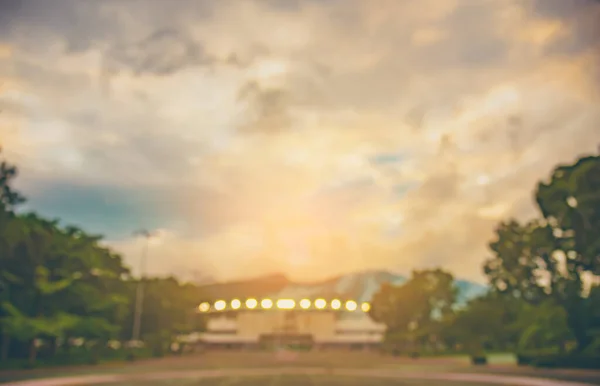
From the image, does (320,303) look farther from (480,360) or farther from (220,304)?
Answer: (480,360)

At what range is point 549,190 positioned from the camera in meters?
49.7

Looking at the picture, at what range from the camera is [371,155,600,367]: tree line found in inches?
1801

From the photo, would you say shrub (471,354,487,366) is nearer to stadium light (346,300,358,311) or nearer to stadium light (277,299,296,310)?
stadium light (346,300,358,311)

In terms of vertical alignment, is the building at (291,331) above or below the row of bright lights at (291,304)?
below

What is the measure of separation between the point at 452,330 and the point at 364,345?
6895cm

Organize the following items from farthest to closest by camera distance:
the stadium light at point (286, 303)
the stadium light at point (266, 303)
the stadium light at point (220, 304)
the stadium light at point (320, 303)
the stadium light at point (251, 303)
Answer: the stadium light at point (220, 304)
the stadium light at point (251, 303)
the stadium light at point (266, 303)
the stadium light at point (286, 303)
the stadium light at point (320, 303)

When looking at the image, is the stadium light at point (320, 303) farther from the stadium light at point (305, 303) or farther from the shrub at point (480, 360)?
the shrub at point (480, 360)

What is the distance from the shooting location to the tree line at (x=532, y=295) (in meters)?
45.8

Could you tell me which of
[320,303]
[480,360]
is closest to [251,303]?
[320,303]

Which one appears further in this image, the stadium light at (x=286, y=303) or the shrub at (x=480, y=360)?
the stadium light at (x=286, y=303)

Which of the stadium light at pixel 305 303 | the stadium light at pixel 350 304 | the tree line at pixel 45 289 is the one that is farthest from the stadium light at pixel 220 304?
the tree line at pixel 45 289

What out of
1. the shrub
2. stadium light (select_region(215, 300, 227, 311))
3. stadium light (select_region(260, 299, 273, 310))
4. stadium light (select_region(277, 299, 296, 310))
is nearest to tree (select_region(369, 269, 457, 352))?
stadium light (select_region(277, 299, 296, 310))

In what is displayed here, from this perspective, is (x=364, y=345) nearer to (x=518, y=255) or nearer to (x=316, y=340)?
(x=316, y=340)

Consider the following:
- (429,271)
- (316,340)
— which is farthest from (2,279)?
(316,340)
